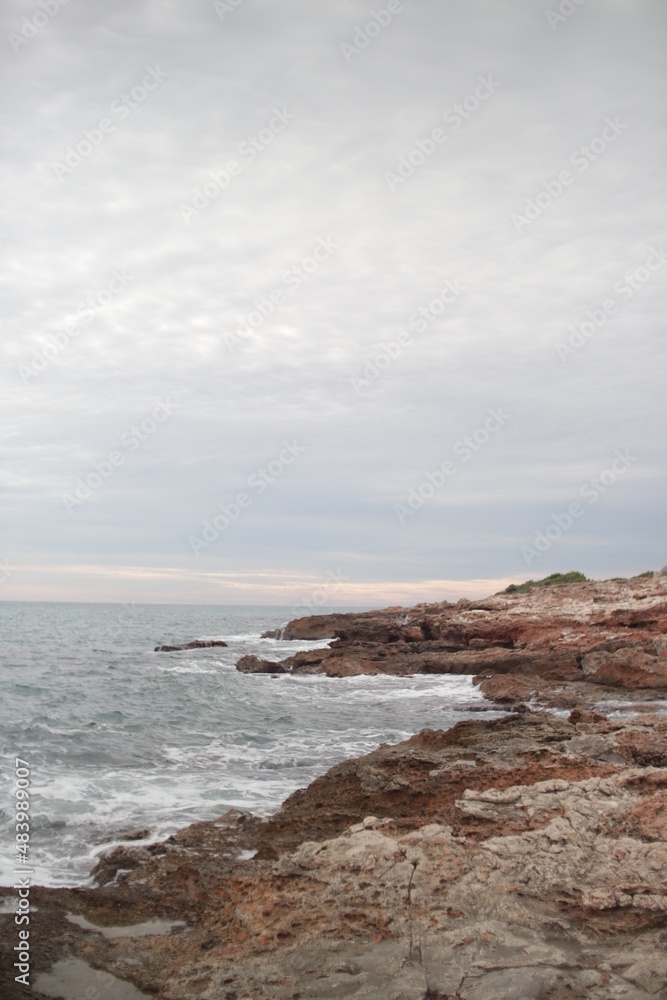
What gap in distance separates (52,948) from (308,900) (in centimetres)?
274

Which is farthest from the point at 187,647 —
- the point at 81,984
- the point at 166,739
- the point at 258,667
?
the point at 81,984

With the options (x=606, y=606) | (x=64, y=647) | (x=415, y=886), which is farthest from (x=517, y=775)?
(x=64, y=647)

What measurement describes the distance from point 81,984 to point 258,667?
101 feet

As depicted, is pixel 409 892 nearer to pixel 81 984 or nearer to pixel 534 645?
pixel 81 984

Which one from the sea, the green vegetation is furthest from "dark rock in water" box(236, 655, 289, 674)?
the green vegetation

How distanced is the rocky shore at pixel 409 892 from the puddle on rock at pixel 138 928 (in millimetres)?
25

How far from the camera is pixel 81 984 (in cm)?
648

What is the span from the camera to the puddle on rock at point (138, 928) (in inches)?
290

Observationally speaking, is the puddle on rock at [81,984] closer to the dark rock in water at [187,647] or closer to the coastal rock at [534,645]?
the coastal rock at [534,645]

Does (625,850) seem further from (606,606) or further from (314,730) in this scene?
(606,606)

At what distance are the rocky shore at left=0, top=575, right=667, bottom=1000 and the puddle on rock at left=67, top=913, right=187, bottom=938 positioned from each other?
25 millimetres

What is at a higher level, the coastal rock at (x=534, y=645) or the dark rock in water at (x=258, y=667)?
the coastal rock at (x=534, y=645)

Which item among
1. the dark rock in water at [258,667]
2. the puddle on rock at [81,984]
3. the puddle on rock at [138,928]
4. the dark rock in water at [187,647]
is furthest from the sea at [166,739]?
the dark rock in water at [187,647]

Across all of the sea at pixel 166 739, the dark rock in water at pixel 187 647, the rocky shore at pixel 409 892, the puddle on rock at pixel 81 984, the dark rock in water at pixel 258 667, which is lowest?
the dark rock in water at pixel 187 647
